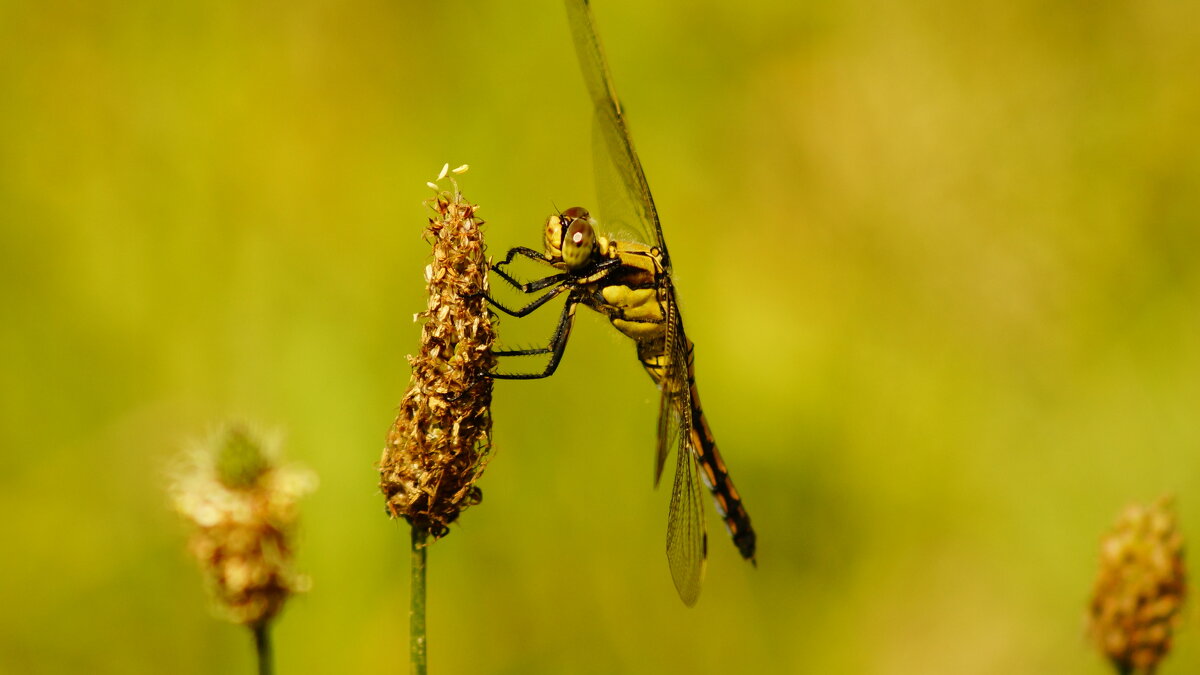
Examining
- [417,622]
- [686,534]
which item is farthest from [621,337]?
[417,622]

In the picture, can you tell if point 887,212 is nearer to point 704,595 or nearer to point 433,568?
point 704,595

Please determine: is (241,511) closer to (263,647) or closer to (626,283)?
(263,647)

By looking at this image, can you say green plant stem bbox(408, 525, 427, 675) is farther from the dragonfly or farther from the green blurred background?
the green blurred background

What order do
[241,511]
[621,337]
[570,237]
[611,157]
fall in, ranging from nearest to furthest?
[241,511] < [570,237] < [611,157] < [621,337]

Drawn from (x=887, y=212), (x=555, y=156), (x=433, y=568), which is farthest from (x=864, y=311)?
(x=433, y=568)

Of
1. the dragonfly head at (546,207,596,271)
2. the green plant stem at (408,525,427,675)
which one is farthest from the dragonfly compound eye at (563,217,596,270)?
the green plant stem at (408,525,427,675)

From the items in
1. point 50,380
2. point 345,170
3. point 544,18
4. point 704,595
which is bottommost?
point 704,595
